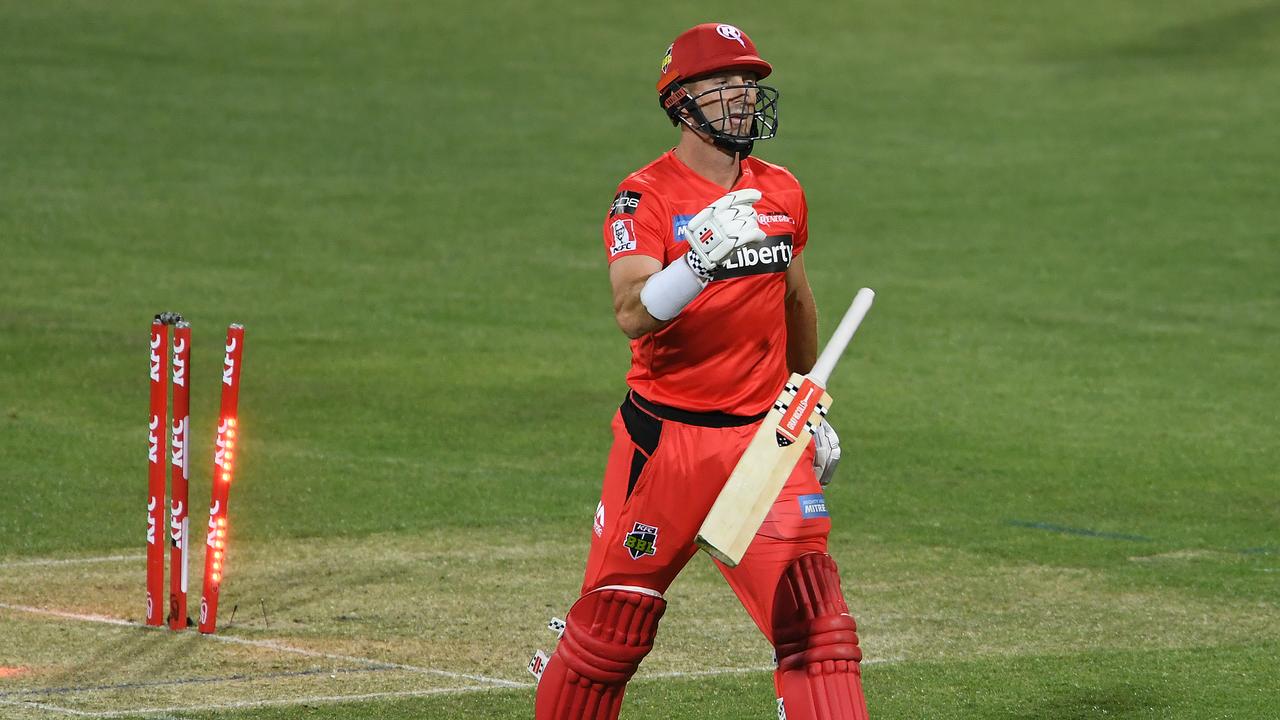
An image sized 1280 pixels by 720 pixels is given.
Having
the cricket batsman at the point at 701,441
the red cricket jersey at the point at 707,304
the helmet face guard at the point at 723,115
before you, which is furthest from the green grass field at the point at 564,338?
the helmet face guard at the point at 723,115

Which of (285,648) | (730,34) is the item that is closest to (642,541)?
(730,34)

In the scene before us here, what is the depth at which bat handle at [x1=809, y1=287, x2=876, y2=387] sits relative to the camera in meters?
6.14

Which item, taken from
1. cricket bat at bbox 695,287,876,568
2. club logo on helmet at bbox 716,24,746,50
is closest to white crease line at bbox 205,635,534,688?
cricket bat at bbox 695,287,876,568

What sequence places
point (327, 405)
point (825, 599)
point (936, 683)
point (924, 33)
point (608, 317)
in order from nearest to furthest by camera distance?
point (825, 599), point (936, 683), point (327, 405), point (608, 317), point (924, 33)

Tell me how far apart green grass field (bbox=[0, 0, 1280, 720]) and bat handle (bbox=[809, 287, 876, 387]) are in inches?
75.9

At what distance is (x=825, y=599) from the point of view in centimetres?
604

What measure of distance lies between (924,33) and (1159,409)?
20.7 metres

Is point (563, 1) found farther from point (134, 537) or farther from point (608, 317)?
point (134, 537)

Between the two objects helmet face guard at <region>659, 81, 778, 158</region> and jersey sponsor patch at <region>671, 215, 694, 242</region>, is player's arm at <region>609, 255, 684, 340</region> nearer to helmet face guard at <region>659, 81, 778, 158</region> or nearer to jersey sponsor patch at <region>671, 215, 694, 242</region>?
jersey sponsor patch at <region>671, 215, 694, 242</region>

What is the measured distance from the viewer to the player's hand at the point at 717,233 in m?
5.71

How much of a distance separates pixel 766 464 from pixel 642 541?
47 centimetres

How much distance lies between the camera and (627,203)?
616 centimetres

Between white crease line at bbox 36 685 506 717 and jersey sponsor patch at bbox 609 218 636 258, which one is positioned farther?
white crease line at bbox 36 685 506 717

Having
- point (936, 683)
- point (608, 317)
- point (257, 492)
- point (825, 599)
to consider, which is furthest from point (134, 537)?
point (608, 317)
